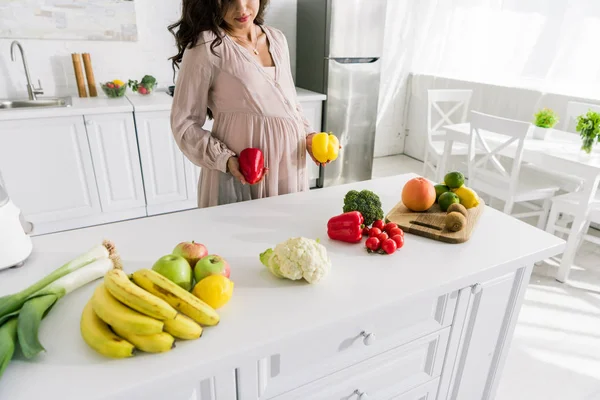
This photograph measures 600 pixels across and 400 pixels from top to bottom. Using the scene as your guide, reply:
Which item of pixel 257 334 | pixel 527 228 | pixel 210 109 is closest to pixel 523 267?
pixel 527 228

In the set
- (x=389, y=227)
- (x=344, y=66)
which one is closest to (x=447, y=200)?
(x=389, y=227)

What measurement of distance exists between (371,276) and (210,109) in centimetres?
89

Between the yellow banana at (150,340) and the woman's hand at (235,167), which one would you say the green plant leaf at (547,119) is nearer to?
the woman's hand at (235,167)

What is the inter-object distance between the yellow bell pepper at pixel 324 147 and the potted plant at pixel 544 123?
1.91 metres

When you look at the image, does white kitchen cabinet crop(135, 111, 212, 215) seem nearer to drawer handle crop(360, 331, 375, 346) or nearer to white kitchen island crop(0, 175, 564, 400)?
white kitchen island crop(0, 175, 564, 400)

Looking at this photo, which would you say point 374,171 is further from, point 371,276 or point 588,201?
point 371,276

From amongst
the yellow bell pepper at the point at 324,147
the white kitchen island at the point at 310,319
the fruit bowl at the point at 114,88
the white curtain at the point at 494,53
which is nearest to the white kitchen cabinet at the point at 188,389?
the white kitchen island at the point at 310,319

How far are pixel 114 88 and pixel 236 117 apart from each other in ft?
6.37

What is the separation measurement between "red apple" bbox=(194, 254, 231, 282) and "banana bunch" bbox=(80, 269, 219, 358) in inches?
4.0

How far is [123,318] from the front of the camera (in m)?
0.68

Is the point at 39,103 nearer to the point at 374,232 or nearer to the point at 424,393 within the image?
the point at 374,232

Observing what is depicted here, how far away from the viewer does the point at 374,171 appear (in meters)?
4.42

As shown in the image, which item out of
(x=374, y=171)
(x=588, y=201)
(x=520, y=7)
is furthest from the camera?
(x=374, y=171)

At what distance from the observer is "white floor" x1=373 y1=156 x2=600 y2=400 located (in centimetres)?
168
